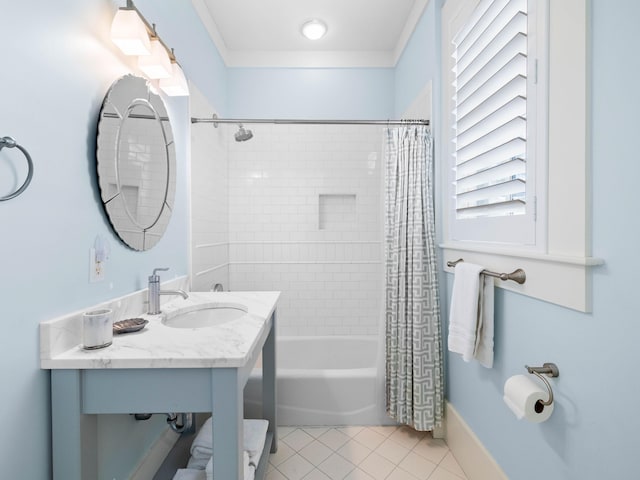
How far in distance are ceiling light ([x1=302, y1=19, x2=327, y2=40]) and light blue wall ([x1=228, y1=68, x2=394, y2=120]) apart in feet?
1.30

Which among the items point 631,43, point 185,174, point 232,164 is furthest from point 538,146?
point 232,164

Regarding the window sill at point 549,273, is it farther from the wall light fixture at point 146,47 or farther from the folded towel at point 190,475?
the wall light fixture at point 146,47

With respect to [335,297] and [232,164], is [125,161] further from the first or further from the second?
[335,297]

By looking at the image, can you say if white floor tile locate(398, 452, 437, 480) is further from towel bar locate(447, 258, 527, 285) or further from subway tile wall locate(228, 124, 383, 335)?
subway tile wall locate(228, 124, 383, 335)

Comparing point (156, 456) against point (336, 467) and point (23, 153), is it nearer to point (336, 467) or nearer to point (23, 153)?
point (336, 467)

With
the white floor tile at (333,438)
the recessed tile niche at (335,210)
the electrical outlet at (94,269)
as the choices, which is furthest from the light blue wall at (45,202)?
the recessed tile niche at (335,210)

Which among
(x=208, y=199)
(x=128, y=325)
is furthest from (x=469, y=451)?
(x=208, y=199)

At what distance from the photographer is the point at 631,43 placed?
0.82 m

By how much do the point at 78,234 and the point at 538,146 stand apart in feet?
5.14

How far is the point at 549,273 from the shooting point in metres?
1.10

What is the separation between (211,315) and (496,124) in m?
1.53

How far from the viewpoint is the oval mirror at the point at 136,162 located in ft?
4.13

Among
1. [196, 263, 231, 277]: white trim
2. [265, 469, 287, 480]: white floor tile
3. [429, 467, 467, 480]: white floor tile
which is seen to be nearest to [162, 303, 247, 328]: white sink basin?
[196, 263, 231, 277]: white trim

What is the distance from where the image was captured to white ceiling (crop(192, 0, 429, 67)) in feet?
7.77
